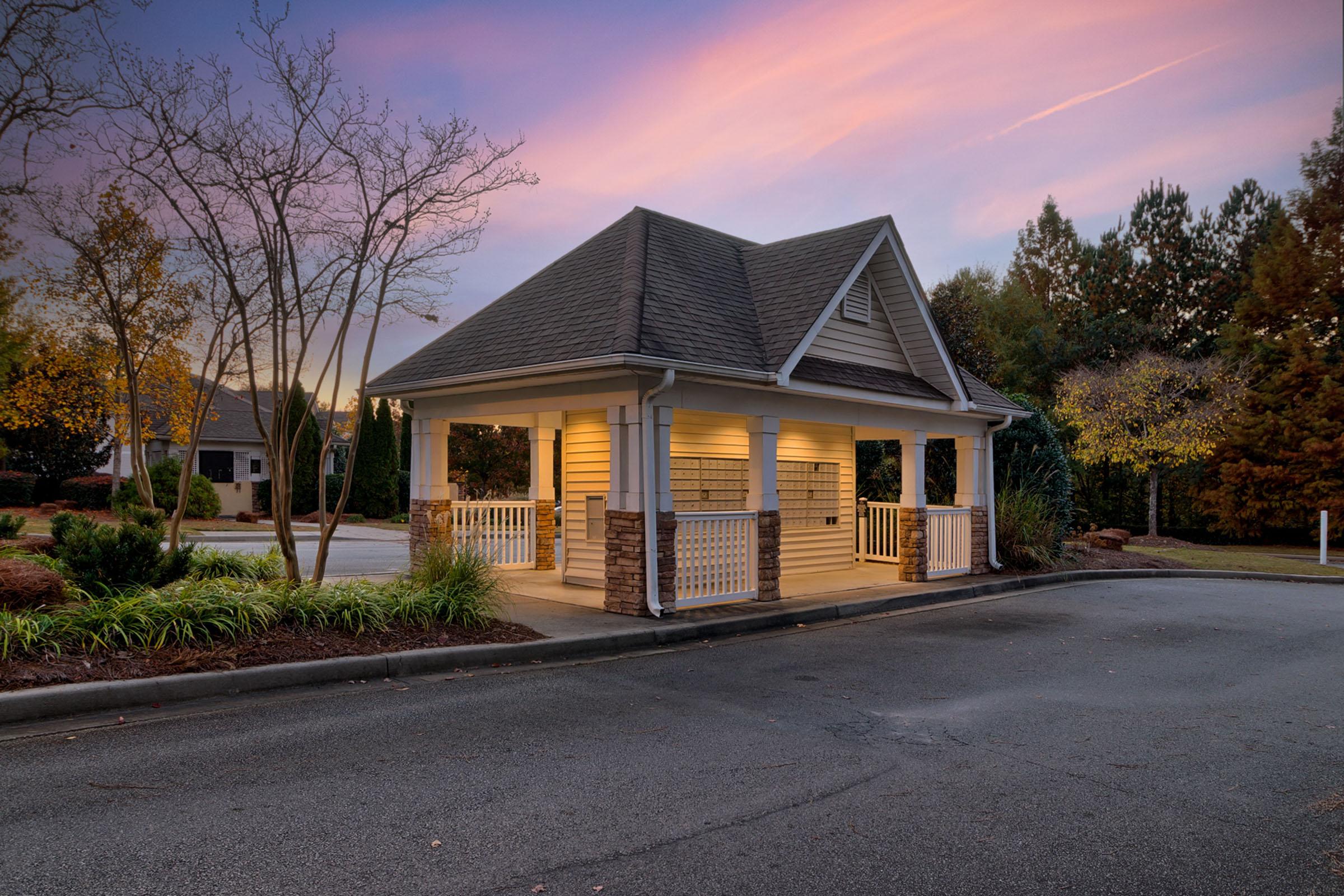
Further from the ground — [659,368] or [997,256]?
[997,256]

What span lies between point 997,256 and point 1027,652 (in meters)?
42.5

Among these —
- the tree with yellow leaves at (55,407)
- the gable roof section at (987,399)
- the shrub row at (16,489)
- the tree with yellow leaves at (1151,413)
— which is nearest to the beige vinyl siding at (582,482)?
the gable roof section at (987,399)

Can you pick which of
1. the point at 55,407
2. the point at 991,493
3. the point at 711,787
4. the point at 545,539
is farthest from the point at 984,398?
the point at 55,407

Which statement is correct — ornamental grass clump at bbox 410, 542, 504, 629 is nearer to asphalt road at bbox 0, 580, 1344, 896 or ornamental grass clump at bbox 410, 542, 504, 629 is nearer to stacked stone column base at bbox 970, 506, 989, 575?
asphalt road at bbox 0, 580, 1344, 896

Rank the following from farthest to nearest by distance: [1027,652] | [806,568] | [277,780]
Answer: [806,568] → [1027,652] → [277,780]

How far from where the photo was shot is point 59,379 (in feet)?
80.0

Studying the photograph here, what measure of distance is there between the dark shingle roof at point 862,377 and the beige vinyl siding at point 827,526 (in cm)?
156

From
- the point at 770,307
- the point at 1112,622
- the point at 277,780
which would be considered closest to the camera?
the point at 277,780

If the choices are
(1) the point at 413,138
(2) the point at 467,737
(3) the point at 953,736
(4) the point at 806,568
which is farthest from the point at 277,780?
(4) the point at 806,568

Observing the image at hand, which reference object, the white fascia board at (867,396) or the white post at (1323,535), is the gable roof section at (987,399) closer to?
the white fascia board at (867,396)

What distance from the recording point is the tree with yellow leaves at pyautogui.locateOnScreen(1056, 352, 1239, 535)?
24.7 metres

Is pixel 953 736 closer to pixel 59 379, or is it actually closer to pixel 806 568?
pixel 806 568

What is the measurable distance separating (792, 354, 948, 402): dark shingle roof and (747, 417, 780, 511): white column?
0.81 m

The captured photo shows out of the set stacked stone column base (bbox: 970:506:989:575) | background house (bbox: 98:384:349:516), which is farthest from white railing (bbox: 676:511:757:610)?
background house (bbox: 98:384:349:516)
